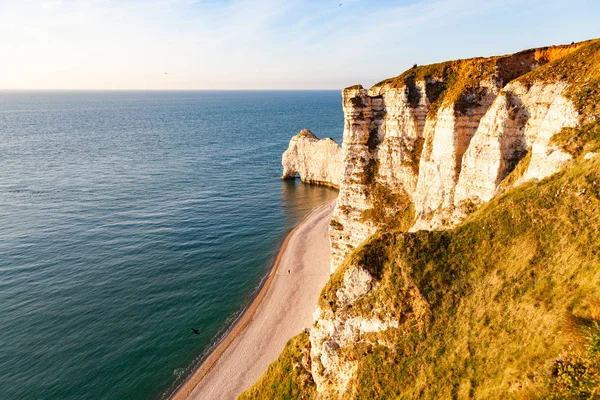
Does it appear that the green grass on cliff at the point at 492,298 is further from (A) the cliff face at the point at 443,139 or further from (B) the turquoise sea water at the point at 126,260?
(B) the turquoise sea water at the point at 126,260

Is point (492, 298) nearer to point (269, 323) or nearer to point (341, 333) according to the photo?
point (341, 333)

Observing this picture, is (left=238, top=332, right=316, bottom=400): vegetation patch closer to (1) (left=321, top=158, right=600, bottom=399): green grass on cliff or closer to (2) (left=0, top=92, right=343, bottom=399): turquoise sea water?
(1) (left=321, top=158, right=600, bottom=399): green grass on cliff

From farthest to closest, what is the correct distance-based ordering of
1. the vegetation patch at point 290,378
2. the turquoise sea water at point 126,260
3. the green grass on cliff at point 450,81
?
1. the turquoise sea water at point 126,260
2. the green grass on cliff at point 450,81
3. the vegetation patch at point 290,378

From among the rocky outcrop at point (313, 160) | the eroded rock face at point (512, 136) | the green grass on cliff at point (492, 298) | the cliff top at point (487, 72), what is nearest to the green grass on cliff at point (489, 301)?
the green grass on cliff at point (492, 298)

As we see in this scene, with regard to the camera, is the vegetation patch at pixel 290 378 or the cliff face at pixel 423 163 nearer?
the cliff face at pixel 423 163

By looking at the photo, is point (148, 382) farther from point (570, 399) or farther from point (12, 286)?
point (570, 399)

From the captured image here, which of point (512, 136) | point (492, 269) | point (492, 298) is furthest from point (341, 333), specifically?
point (512, 136)
